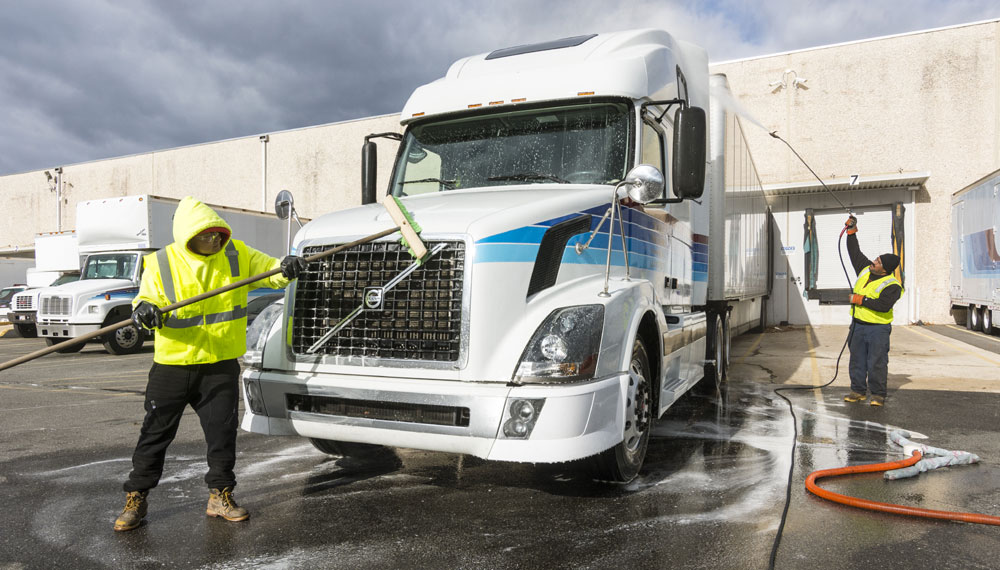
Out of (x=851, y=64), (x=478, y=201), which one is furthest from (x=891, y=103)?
(x=478, y=201)

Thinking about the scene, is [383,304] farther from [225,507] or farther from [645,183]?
[645,183]

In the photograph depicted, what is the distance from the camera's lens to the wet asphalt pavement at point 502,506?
3338 mm

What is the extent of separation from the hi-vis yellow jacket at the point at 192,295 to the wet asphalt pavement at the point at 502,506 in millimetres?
948

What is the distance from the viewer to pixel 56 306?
530 inches

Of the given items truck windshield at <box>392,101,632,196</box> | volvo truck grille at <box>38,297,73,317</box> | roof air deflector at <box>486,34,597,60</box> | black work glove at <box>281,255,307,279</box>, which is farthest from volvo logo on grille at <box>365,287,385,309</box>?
volvo truck grille at <box>38,297,73,317</box>

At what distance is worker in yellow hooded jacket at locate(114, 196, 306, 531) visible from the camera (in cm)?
375

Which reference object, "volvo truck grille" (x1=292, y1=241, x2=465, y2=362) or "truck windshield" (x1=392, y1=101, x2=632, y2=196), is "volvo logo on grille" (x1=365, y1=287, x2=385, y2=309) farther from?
"truck windshield" (x1=392, y1=101, x2=632, y2=196)

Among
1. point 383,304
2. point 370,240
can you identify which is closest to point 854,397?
point 383,304

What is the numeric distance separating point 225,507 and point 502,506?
60.5 inches

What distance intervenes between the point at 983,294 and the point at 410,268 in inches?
631

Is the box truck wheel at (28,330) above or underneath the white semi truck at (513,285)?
underneath

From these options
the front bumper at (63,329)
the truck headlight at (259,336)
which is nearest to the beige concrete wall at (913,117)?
the front bumper at (63,329)

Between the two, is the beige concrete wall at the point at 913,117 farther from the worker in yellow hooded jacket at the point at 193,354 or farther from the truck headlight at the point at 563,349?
the worker in yellow hooded jacket at the point at 193,354

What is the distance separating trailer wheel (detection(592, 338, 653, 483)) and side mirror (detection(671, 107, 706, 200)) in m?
1.11
